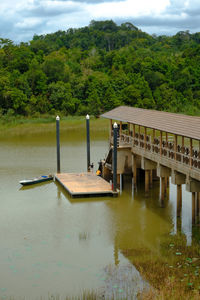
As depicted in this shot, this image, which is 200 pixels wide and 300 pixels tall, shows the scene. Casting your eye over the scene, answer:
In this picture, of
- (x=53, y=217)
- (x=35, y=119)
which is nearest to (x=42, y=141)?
(x=35, y=119)

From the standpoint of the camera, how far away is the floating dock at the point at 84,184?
27484 millimetres

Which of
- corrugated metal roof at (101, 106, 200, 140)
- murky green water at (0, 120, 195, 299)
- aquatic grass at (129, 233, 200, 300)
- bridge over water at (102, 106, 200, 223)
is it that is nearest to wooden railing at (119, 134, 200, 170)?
bridge over water at (102, 106, 200, 223)

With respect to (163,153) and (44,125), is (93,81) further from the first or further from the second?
(163,153)

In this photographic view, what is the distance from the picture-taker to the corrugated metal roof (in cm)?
2148

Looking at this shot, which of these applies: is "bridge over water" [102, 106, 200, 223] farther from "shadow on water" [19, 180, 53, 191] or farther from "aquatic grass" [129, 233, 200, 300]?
"shadow on water" [19, 180, 53, 191]

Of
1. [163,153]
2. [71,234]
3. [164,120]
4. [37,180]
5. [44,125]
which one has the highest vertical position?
[164,120]

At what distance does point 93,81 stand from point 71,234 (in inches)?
2393

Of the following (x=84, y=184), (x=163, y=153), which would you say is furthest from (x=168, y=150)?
(x=84, y=184)

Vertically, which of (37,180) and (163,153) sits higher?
(163,153)

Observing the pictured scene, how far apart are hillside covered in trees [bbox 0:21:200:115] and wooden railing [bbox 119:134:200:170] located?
135 feet

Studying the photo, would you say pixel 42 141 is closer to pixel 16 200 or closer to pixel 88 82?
pixel 16 200

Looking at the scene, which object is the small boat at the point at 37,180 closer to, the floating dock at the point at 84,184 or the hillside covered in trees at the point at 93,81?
the floating dock at the point at 84,184

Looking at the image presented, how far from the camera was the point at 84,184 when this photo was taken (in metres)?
29.5

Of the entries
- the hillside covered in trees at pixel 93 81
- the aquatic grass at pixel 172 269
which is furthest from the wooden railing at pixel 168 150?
the hillside covered in trees at pixel 93 81
